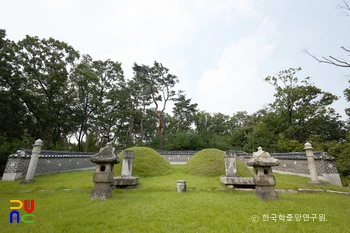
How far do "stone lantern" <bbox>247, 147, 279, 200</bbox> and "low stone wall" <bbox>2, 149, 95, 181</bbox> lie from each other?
1188cm

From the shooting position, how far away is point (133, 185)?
6.98m

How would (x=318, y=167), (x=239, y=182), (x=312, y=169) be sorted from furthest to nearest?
(x=318, y=167), (x=312, y=169), (x=239, y=182)

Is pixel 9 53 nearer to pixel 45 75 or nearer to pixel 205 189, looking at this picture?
pixel 45 75

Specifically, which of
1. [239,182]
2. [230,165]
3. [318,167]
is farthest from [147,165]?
[318,167]

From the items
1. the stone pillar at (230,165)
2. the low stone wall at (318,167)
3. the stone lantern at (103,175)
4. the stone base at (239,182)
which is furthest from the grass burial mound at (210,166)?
the stone lantern at (103,175)

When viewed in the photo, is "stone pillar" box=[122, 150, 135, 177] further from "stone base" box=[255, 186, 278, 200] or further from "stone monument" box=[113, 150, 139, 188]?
"stone base" box=[255, 186, 278, 200]

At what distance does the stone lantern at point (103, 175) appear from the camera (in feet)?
16.2

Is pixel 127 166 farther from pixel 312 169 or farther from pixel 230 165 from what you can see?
pixel 312 169

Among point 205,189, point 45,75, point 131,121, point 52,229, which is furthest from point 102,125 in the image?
point 52,229

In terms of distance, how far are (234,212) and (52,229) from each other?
374cm

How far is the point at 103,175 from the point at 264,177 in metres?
5.16

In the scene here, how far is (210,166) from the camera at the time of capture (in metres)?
9.83

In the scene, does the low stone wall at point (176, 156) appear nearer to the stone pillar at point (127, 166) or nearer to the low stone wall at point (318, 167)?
the low stone wall at point (318, 167)

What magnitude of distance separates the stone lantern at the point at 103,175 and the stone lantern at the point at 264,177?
4.69 meters
